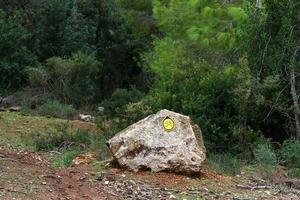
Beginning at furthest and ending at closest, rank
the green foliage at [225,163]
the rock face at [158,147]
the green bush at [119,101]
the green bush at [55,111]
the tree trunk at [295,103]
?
the green bush at [55,111] < the green bush at [119,101] < the tree trunk at [295,103] < the green foliage at [225,163] < the rock face at [158,147]

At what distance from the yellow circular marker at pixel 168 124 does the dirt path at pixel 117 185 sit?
715 mm

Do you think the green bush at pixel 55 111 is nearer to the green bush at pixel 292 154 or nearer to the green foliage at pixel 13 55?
the green foliage at pixel 13 55

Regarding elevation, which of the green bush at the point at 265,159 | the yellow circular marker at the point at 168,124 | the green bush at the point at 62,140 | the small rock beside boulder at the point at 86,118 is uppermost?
the yellow circular marker at the point at 168,124

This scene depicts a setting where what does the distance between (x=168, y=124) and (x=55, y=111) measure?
9548 mm

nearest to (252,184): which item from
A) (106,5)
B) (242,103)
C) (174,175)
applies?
(174,175)

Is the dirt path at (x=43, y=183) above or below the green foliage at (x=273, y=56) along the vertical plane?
below

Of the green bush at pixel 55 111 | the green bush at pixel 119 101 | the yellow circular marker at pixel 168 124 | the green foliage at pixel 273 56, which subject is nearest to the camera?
the yellow circular marker at pixel 168 124

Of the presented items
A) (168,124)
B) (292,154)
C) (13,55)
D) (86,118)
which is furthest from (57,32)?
(168,124)

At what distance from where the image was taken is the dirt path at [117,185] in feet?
25.1

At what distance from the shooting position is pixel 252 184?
365 inches

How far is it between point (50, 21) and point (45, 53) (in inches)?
52.8

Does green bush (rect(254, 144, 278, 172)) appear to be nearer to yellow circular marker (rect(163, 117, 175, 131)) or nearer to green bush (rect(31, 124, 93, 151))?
yellow circular marker (rect(163, 117, 175, 131))

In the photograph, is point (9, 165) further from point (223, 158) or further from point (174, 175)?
point (223, 158)

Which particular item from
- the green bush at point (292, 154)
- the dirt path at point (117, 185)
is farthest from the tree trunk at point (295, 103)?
the dirt path at point (117, 185)
